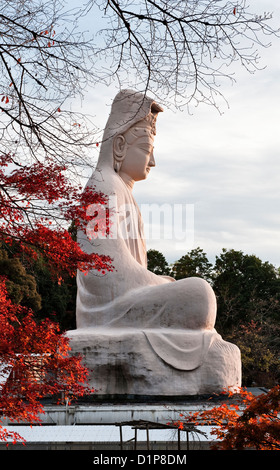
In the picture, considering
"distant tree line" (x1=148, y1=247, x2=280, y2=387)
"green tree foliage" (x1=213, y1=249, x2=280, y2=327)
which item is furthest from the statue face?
"green tree foliage" (x1=213, y1=249, x2=280, y2=327)

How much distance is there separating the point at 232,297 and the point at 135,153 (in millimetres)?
13591

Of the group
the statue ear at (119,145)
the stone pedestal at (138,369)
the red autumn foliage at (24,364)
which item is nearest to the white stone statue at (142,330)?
the stone pedestal at (138,369)

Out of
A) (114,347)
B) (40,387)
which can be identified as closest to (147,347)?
(114,347)

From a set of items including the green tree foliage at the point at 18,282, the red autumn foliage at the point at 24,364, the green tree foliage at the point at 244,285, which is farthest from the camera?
the green tree foliage at the point at 244,285

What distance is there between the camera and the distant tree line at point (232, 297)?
773 inches

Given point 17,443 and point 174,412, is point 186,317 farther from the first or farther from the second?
point 17,443

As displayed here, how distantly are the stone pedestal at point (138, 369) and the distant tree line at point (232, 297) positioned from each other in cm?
925

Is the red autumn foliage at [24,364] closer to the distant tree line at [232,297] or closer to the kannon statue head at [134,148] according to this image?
the kannon statue head at [134,148]

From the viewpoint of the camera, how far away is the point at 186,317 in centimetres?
929

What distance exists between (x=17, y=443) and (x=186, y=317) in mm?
3710

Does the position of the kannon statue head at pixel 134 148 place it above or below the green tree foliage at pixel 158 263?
above

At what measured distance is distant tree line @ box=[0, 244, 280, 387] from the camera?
64.4 feet

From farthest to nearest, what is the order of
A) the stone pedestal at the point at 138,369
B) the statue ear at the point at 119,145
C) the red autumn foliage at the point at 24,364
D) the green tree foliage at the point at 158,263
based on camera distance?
the green tree foliage at the point at 158,263
the statue ear at the point at 119,145
the stone pedestal at the point at 138,369
the red autumn foliage at the point at 24,364

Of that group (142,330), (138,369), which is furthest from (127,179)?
(138,369)
